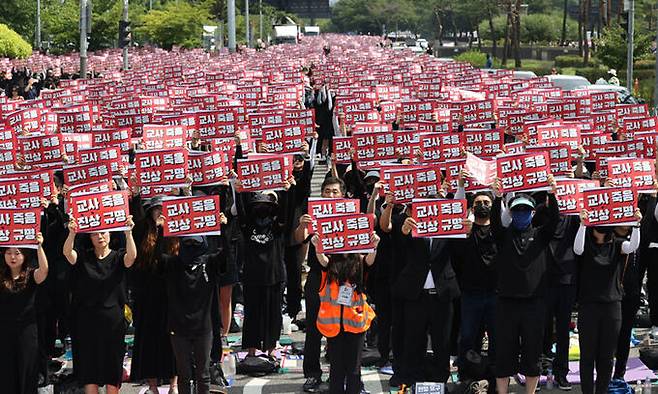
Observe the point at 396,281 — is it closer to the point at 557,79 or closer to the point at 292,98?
the point at 292,98

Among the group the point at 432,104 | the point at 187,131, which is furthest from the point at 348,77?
the point at 187,131

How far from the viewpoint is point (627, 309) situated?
11.4 m

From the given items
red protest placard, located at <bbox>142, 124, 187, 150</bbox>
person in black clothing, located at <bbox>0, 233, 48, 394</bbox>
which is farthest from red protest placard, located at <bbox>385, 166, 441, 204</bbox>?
red protest placard, located at <bbox>142, 124, 187, 150</bbox>

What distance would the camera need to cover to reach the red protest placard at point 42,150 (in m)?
15.0

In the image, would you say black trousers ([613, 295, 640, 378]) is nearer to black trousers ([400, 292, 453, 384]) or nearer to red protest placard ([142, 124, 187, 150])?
black trousers ([400, 292, 453, 384])

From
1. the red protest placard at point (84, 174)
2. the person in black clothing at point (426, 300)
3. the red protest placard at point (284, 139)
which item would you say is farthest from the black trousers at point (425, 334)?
the red protest placard at point (284, 139)

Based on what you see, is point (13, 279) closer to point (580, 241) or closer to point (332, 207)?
point (332, 207)

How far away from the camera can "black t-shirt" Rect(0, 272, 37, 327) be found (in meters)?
9.89

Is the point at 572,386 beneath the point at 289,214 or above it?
beneath

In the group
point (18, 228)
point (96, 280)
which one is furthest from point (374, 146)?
point (18, 228)

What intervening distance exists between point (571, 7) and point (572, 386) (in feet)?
485

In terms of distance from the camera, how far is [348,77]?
3158 cm

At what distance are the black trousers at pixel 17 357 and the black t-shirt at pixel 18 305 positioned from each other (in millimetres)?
38

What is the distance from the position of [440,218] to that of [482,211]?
714 millimetres
